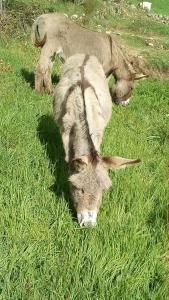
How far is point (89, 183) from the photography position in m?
4.86

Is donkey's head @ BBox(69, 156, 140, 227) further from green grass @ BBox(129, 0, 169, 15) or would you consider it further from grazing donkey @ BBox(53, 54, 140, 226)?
green grass @ BBox(129, 0, 169, 15)

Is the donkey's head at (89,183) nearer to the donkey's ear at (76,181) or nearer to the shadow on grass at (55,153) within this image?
the donkey's ear at (76,181)

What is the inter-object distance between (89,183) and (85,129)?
754mm

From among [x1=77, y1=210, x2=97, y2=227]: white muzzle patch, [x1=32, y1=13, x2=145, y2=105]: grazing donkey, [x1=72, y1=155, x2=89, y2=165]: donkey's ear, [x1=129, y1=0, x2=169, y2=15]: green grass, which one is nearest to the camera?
[x1=77, y1=210, x2=97, y2=227]: white muzzle patch

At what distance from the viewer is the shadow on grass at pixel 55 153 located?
5457 mm

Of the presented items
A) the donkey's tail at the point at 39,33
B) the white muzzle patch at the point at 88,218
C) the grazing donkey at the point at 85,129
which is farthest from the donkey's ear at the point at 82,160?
the donkey's tail at the point at 39,33

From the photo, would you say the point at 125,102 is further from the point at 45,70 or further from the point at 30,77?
the point at 30,77

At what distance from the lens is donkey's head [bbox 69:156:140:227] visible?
4.77 meters

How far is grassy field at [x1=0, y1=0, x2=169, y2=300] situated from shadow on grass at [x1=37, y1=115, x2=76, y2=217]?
0.5 inches

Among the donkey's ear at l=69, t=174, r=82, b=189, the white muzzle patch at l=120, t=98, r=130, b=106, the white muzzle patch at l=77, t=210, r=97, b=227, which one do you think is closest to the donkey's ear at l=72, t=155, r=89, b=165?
the donkey's ear at l=69, t=174, r=82, b=189

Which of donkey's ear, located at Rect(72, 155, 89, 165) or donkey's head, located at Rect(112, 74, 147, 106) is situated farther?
donkey's head, located at Rect(112, 74, 147, 106)

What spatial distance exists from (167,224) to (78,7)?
12.9 meters

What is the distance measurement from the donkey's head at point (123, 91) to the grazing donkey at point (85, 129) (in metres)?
2.19

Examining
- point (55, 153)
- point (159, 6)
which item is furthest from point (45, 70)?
point (159, 6)
